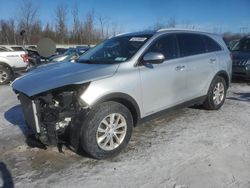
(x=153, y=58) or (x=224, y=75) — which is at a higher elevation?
(x=153, y=58)

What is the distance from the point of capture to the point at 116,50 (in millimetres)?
5016

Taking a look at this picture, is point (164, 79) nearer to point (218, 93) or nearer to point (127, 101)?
point (127, 101)

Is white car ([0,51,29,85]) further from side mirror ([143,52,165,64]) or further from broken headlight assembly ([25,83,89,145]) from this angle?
side mirror ([143,52,165,64])

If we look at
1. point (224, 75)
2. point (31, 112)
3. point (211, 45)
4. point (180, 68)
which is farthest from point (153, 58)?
point (224, 75)

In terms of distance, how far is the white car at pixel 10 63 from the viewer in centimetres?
1223

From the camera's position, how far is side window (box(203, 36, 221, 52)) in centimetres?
620

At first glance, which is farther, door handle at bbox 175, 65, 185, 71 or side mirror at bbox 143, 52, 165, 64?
door handle at bbox 175, 65, 185, 71

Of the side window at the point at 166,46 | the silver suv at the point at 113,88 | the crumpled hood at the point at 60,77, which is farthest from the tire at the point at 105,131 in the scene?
the side window at the point at 166,46

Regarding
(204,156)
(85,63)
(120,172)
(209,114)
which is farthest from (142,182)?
(209,114)

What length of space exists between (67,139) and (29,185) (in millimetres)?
793

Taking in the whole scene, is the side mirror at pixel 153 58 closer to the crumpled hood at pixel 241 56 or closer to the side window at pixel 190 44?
the side window at pixel 190 44

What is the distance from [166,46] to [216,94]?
1935 mm

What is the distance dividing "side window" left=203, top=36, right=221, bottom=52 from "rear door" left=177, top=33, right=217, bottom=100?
0.09m

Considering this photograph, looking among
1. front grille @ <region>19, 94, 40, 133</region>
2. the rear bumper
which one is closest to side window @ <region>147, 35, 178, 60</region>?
front grille @ <region>19, 94, 40, 133</region>
